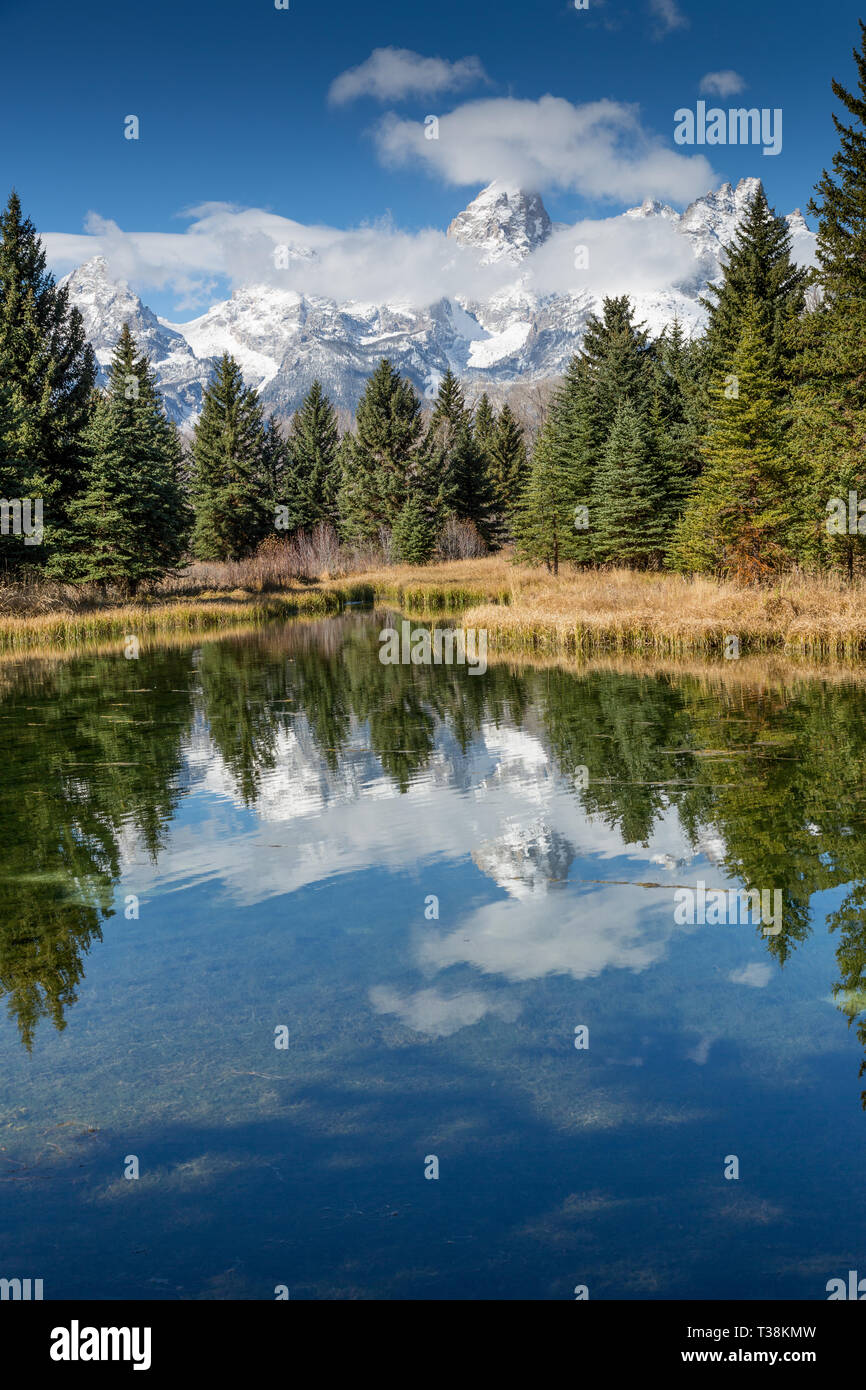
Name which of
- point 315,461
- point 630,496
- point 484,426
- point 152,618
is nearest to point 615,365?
point 630,496

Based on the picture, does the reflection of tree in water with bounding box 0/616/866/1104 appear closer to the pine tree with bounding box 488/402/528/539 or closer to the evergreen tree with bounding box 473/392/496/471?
the pine tree with bounding box 488/402/528/539

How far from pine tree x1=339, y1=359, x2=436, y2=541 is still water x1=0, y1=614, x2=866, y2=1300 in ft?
190

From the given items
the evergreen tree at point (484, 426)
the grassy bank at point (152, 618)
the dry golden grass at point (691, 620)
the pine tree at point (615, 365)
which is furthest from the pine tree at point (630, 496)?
the evergreen tree at point (484, 426)

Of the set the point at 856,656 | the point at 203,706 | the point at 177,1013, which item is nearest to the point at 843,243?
the point at 856,656

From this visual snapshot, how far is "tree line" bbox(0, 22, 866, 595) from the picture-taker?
30266mm

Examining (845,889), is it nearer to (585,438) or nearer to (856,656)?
(856,656)

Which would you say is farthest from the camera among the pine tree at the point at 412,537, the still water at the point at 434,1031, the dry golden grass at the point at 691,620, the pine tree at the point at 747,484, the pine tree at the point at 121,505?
the pine tree at the point at 412,537

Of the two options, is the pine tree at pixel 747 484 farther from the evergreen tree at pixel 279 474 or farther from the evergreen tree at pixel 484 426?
the evergreen tree at pixel 484 426

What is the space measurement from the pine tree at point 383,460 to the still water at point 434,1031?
57.9 meters

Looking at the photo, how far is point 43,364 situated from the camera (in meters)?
43.4

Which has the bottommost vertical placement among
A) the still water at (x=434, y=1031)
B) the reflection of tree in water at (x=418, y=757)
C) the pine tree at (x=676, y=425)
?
the still water at (x=434, y=1031)

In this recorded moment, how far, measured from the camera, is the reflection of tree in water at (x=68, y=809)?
736 cm

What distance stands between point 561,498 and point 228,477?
2587 centimetres

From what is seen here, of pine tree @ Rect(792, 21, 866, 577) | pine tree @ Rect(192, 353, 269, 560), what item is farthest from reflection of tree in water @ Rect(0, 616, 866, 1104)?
pine tree @ Rect(192, 353, 269, 560)
